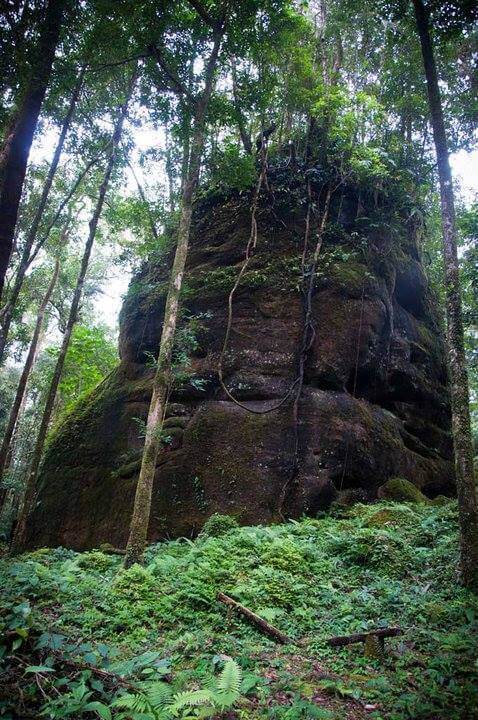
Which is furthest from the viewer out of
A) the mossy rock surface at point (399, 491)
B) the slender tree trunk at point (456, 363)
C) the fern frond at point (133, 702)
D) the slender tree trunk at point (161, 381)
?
the mossy rock surface at point (399, 491)

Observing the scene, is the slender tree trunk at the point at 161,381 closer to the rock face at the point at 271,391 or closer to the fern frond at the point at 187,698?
the rock face at the point at 271,391

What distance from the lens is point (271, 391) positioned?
1145 cm

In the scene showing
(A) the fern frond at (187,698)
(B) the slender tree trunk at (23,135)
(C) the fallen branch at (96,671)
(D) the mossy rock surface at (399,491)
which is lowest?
(C) the fallen branch at (96,671)

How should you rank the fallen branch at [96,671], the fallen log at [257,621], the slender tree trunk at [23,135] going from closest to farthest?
the fallen branch at [96,671] → the fallen log at [257,621] → the slender tree trunk at [23,135]

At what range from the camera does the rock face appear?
34.6ft

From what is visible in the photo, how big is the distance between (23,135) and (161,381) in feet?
14.4

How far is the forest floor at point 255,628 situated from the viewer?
3.53 meters

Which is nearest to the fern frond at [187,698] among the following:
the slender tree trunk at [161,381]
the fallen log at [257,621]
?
the fallen log at [257,621]

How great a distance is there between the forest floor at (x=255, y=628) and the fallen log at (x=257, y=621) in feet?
0.28

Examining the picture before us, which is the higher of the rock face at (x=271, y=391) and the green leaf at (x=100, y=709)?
the rock face at (x=271, y=391)

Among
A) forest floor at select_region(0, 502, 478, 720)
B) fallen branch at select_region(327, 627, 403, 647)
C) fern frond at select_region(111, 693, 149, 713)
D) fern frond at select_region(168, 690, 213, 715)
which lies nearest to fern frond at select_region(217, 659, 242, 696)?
forest floor at select_region(0, 502, 478, 720)

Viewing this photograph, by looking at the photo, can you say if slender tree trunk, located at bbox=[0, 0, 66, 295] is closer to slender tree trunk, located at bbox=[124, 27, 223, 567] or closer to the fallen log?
slender tree trunk, located at bbox=[124, 27, 223, 567]

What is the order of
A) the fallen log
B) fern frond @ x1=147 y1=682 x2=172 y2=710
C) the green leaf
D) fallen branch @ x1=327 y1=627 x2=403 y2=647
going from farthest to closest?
1. the fallen log
2. fallen branch @ x1=327 y1=627 x2=403 y2=647
3. fern frond @ x1=147 y1=682 x2=172 y2=710
4. the green leaf

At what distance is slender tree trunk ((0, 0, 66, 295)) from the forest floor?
390cm
